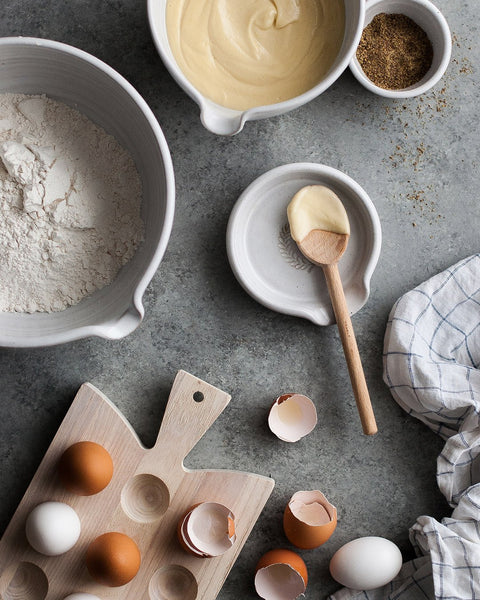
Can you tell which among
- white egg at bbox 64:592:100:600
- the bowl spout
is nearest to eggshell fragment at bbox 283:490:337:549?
white egg at bbox 64:592:100:600

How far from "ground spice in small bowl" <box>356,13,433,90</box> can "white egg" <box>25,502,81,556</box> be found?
1.04 metres

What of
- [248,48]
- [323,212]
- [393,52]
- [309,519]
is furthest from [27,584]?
[393,52]

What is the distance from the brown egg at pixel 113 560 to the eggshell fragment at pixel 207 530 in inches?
4.0

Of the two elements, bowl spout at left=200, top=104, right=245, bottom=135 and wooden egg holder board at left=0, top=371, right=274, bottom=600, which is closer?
bowl spout at left=200, top=104, right=245, bottom=135

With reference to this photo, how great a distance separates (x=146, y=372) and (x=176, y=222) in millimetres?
309

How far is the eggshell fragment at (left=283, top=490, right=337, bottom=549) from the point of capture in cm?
129

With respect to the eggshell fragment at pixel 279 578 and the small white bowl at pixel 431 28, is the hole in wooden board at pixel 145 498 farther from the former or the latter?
the small white bowl at pixel 431 28

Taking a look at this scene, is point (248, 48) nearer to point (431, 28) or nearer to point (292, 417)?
point (431, 28)

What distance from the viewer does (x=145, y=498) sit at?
52.8 inches

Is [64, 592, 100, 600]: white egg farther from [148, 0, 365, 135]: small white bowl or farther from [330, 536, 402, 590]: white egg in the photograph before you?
[148, 0, 365, 135]: small white bowl

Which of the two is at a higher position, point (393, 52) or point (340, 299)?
point (393, 52)

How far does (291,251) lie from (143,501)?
58 cm

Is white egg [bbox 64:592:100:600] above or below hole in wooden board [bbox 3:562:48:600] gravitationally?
above

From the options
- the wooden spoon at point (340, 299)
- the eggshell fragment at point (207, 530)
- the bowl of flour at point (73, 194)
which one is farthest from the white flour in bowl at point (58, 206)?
the eggshell fragment at point (207, 530)
